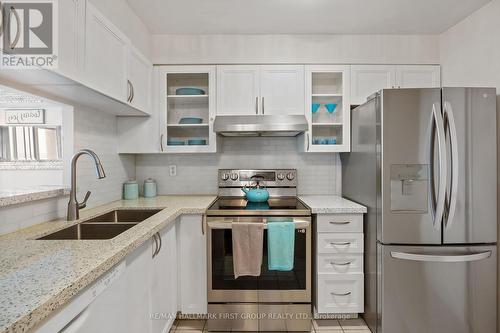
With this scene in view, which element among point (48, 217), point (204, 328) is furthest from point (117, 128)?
point (204, 328)

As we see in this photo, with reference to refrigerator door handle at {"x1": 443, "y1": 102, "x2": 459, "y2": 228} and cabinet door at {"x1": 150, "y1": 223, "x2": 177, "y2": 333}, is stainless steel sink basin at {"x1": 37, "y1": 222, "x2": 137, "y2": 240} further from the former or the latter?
refrigerator door handle at {"x1": 443, "y1": 102, "x2": 459, "y2": 228}

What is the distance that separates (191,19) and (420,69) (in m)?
2.15

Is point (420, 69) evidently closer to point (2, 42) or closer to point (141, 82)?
point (141, 82)

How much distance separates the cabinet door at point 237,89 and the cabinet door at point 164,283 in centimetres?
119

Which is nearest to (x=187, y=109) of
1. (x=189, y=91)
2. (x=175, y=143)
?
(x=189, y=91)

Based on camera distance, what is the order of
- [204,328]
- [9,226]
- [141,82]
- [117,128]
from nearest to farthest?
1. [9,226]
2. [204,328]
3. [141,82]
4. [117,128]

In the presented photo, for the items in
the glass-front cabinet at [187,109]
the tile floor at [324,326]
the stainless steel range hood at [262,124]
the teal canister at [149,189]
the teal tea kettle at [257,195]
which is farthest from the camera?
the teal canister at [149,189]

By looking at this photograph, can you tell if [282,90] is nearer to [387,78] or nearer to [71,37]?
[387,78]

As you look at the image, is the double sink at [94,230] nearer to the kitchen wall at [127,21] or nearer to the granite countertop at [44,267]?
the granite countertop at [44,267]

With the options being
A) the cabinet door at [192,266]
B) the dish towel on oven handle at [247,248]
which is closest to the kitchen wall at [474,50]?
the dish towel on oven handle at [247,248]

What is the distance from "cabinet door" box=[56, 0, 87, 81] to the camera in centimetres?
125

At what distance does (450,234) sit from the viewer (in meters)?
1.83

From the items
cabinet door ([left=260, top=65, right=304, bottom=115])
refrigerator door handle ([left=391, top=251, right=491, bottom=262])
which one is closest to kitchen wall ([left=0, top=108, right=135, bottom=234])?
cabinet door ([left=260, top=65, right=304, bottom=115])

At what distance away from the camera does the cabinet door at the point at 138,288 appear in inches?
50.0
